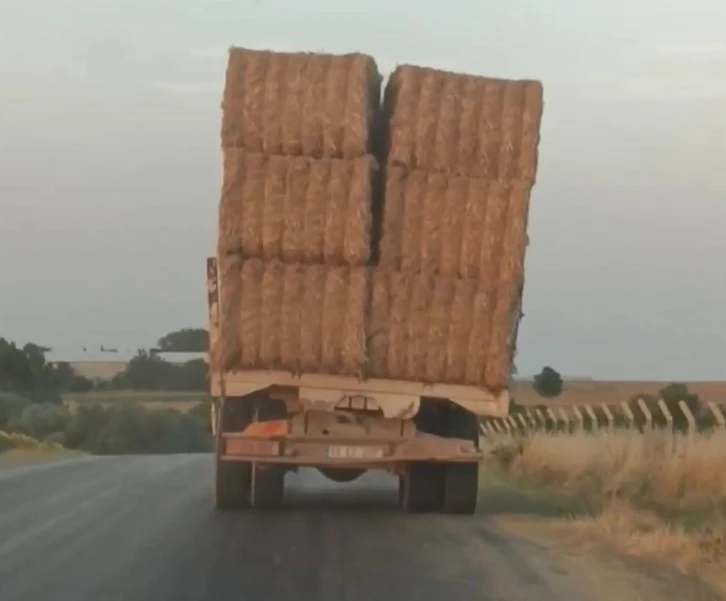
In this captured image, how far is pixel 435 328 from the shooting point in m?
15.8

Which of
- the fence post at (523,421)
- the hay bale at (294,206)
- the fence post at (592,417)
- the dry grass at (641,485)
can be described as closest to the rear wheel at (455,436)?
the dry grass at (641,485)

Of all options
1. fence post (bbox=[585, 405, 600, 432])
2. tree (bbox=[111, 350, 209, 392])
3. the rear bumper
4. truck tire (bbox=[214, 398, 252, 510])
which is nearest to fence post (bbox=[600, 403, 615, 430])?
fence post (bbox=[585, 405, 600, 432])

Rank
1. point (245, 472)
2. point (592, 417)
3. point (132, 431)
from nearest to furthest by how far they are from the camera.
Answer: point (245, 472) < point (592, 417) < point (132, 431)

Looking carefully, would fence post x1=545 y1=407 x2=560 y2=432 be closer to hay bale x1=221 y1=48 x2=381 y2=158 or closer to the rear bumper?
the rear bumper

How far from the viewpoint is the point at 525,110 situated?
15.9 meters

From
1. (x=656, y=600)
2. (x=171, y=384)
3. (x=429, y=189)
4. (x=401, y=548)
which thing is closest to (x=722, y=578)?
(x=656, y=600)

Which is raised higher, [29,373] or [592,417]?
[592,417]

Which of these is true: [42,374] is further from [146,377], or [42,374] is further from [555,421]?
[555,421]

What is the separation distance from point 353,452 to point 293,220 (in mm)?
2310

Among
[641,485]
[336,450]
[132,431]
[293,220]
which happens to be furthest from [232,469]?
[132,431]

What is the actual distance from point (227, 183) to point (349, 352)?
1871 mm

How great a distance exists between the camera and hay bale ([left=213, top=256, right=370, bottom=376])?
1561 cm

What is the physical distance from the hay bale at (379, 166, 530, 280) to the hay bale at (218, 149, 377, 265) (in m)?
0.28

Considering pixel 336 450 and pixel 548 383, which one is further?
pixel 548 383
